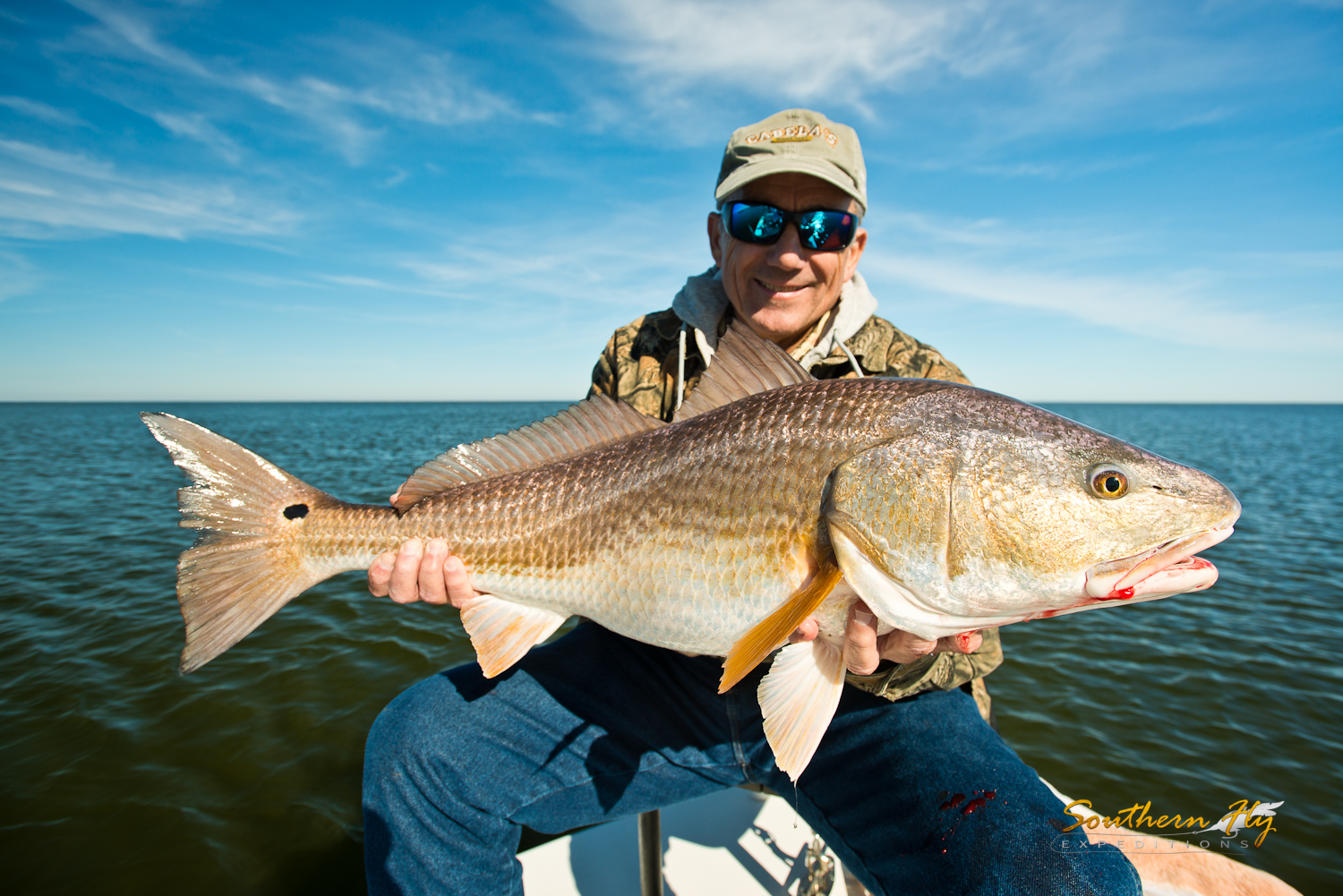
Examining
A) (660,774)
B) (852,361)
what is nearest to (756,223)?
(852,361)

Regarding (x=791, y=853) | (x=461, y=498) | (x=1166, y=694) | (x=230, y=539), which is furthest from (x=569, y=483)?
(x=1166, y=694)

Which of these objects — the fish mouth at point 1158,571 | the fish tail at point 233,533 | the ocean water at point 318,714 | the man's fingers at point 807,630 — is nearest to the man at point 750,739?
the man's fingers at point 807,630

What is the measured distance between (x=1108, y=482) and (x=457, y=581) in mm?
2299

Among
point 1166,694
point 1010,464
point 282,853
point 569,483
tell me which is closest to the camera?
point 1010,464

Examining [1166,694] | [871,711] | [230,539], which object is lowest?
[1166,694]

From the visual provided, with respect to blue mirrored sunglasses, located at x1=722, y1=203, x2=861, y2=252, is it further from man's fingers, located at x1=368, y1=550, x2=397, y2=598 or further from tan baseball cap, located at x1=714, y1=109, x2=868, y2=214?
man's fingers, located at x1=368, y1=550, x2=397, y2=598

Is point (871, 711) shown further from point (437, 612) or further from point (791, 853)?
point (437, 612)

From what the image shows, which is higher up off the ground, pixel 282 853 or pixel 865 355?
pixel 865 355

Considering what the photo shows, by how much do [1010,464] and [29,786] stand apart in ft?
26.2

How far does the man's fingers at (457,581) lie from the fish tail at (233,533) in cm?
52

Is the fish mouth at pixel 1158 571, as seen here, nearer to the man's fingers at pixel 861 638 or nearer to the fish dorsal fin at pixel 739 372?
the man's fingers at pixel 861 638

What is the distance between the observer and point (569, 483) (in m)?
2.52

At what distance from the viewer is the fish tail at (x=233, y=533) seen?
2.53m

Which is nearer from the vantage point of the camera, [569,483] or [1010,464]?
[1010,464]
